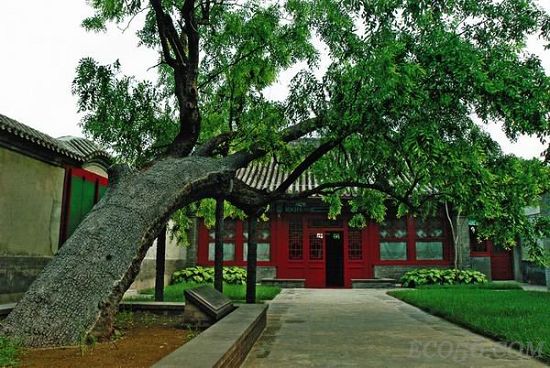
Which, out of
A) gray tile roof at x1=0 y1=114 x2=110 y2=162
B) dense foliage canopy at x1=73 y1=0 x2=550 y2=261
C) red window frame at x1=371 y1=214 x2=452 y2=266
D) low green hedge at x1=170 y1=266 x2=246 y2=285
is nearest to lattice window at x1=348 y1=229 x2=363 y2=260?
red window frame at x1=371 y1=214 x2=452 y2=266

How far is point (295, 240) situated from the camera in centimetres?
1844


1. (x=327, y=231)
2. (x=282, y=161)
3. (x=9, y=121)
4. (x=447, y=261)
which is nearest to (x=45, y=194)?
(x=9, y=121)

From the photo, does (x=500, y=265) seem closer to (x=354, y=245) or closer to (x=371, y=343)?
(x=354, y=245)

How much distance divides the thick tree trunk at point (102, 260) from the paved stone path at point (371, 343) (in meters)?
1.64

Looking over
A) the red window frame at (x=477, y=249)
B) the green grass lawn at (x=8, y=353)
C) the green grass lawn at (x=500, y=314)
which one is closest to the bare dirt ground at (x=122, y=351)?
the green grass lawn at (x=8, y=353)

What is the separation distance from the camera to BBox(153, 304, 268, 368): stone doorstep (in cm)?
336

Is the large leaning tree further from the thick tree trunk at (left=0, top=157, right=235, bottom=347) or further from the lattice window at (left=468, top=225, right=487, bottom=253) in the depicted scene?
the lattice window at (left=468, top=225, right=487, bottom=253)

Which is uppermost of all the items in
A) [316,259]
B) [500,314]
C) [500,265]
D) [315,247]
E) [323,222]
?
[323,222]

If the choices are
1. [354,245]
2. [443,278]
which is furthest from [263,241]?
[443,278]

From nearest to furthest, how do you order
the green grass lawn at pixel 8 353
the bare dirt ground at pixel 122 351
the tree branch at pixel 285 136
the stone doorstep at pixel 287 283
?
the green grass lawn at pixel 8 353, the bare dirt ground at pixel 122 351, the tree branch at pixel 285 136, the stone doorstep at pixel 287 283

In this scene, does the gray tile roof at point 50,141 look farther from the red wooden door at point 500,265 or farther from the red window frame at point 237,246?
the red wooden door at point 500,265

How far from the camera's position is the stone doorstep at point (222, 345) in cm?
336

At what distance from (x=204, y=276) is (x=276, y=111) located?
10.5m

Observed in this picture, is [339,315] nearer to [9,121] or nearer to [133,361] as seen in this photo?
[133,361]
